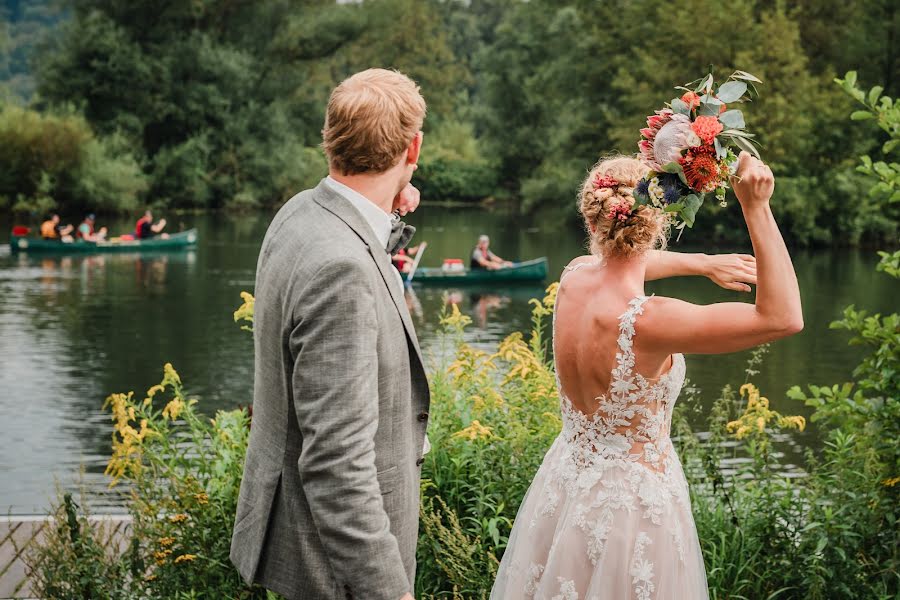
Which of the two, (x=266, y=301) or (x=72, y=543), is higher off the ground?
(x=266, y=301)

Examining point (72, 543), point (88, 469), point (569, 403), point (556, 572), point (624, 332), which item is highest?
point (624, 332)

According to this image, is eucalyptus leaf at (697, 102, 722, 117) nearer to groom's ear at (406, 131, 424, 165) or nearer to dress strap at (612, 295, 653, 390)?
dress strap at (612, 295, 653, 390)

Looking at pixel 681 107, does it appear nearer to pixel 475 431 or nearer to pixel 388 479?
pixel 388 479

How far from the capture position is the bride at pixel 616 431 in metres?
2.90

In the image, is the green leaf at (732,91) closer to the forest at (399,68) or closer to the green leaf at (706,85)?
the green leaf at (706,85)

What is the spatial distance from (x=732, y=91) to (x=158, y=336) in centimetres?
1470

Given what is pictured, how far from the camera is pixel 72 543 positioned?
4254mm

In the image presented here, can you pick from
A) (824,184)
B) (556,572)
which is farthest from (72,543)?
(824,184)

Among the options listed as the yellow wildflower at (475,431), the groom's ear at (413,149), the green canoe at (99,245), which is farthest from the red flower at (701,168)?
the green canoe at (99,245)

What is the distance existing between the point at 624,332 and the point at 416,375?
0.71 metres

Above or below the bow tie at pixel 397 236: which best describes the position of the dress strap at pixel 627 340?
below

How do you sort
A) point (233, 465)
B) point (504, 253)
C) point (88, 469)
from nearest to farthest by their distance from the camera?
point (233, 465) < point (88, 469) < point (504, 253)

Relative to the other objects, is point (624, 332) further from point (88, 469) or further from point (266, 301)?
point (88, 469)

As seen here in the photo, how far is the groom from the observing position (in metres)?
2.14
